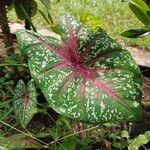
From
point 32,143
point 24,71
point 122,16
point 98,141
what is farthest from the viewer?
point 122,16

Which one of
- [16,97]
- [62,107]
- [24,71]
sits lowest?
[24,71]

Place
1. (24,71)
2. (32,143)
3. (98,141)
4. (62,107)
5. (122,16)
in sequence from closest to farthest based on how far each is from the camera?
(62,107) → (32,143) → (98,141) → (24,71) → (122,16)

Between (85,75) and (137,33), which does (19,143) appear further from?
(137,33)

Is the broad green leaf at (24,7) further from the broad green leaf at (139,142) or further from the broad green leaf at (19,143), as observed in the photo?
the broad green leaf at (139,142)

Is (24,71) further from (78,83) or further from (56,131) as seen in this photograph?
(78,83)

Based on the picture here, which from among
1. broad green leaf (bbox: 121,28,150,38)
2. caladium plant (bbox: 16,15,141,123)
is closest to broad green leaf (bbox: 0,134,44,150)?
caladium plant (bbox: 16,15,141,123)

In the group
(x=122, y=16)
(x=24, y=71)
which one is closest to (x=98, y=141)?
(x=24, y=71)

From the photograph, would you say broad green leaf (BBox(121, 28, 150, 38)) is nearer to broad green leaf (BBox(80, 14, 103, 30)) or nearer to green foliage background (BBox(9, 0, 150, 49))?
Answer: broad green leaf (BBox(80, 14, 103, 30))

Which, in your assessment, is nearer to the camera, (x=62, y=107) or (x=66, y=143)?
(x=62, y=107)
